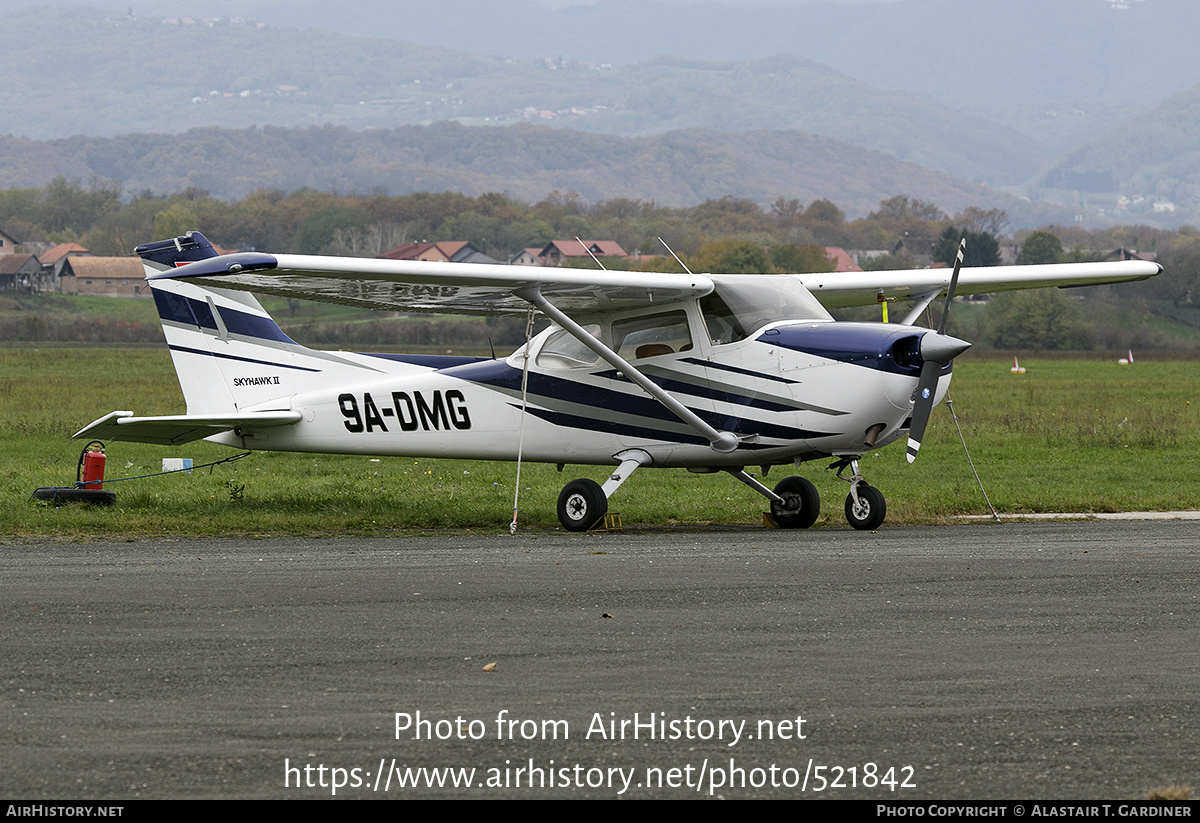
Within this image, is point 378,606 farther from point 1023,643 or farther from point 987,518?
point 987,518

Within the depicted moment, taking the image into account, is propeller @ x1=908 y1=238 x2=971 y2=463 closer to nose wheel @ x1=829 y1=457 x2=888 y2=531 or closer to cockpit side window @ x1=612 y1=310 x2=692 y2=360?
nose wheel @ x1=829 y1=457 x2=888 y2=531

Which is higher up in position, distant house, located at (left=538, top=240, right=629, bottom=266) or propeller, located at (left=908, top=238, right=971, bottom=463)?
distant house, located at (left=538, top=240, right=629, bottom=266)

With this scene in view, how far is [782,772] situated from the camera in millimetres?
4895

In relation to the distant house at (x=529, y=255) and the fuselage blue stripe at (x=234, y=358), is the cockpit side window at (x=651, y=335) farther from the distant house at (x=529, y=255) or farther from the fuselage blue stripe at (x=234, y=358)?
the distant house at (x=529, y=255)

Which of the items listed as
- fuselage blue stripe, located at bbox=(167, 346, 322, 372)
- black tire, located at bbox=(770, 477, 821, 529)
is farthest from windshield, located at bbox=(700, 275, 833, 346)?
fuselage blue stripe, located at bbox=(167, 346, 322, 372)

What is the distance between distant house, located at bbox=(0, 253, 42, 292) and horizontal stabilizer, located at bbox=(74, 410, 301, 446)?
13970 centimetres

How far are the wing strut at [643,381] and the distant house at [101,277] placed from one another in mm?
131533

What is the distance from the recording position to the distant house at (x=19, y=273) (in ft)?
476

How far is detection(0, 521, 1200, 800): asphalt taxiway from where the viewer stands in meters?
4.90

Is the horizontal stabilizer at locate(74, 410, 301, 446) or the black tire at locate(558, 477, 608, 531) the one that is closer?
the black tire at locate(558, 477, 608, 531)

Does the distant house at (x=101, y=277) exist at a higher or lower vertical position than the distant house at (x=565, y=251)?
lower

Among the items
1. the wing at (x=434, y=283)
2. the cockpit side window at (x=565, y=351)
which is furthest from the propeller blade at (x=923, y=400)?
the cockpit side window at (x=565, y=351)

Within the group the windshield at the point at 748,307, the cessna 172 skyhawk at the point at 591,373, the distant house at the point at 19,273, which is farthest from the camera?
the distant house at the point at 19,273
